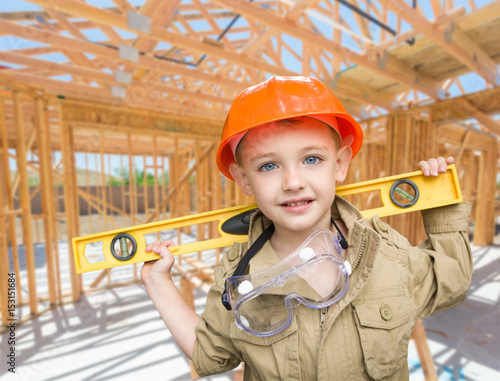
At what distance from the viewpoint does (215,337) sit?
3.66 feet

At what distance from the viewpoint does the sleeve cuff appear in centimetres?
116

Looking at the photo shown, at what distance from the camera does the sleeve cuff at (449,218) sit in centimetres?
116

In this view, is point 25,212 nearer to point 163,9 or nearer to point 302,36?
point 163,9

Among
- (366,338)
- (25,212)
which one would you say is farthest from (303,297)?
(25,212)

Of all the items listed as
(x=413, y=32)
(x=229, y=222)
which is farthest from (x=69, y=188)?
(x=413, y=32)

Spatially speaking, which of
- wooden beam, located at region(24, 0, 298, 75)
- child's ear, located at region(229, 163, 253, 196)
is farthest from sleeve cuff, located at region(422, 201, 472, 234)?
wooden beam, located at region(24, 0, 298, 75)

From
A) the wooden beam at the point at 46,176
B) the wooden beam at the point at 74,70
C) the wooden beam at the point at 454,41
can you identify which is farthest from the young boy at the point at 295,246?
the wooden beam at the point at 46,176

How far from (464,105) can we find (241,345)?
5.69 m

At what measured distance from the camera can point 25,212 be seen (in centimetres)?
420

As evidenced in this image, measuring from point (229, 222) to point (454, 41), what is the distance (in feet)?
12.8

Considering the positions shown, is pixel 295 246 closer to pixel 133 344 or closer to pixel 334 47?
pixel 334 47

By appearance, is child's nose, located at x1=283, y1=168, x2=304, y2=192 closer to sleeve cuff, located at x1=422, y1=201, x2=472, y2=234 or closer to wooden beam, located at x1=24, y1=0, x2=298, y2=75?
sleeve cuff, located at x1=422, y1=201, x2=472, y2=234

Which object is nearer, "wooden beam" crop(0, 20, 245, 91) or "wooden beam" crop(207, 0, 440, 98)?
"wooden beam" crop(207, 0, 440, 98)

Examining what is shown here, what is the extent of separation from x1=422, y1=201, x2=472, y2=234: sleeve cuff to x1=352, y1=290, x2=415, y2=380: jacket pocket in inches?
15.5
